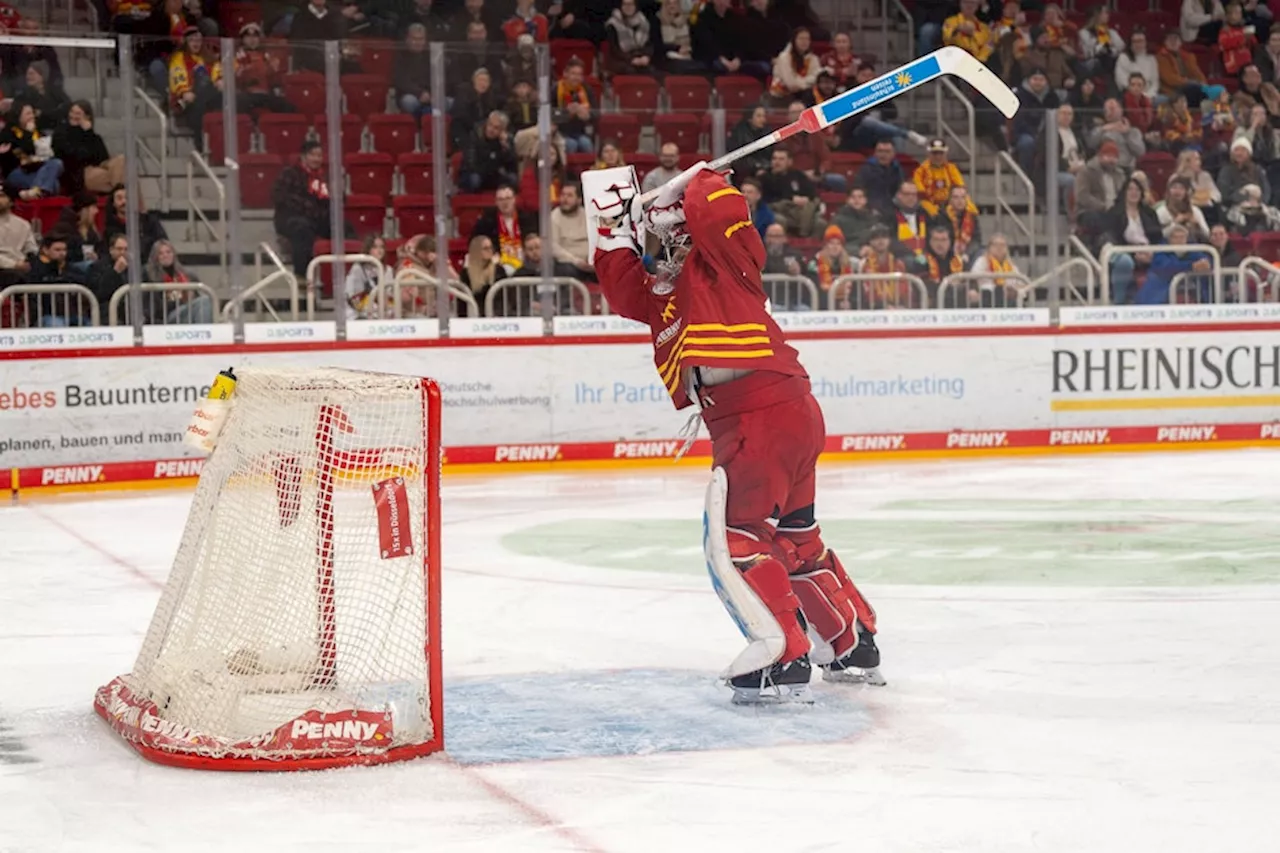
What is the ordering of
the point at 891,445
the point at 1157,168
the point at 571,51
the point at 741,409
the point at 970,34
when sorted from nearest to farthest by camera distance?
the point at 741,409
the point at 891,445
the point at 1157,168
the point at 571,51
the point at 970,34

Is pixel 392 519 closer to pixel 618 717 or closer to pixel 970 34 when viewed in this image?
pixel 618 717

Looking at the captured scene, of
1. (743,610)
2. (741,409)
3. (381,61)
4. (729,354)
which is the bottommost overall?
(743,610)

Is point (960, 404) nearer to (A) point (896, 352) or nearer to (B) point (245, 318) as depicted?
(A) point (896, 352)

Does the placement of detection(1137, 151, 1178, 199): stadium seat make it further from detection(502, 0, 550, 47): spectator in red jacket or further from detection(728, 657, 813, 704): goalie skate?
detection(728, 657, 813, 704): goalie skate

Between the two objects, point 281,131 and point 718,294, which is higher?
point 281,131

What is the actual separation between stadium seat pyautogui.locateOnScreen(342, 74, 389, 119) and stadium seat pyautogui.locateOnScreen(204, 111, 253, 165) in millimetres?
568

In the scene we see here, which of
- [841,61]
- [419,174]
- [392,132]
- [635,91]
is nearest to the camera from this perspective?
[392,132]

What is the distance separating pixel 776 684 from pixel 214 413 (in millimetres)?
1543

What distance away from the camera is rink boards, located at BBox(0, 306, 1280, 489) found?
9.99 metres

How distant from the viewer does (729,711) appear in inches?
180

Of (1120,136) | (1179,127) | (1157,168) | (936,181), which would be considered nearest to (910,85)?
(936,181)

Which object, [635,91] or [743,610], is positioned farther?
[635,91]

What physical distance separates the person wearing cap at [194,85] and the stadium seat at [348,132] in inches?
22.0

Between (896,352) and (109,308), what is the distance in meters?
4.68
